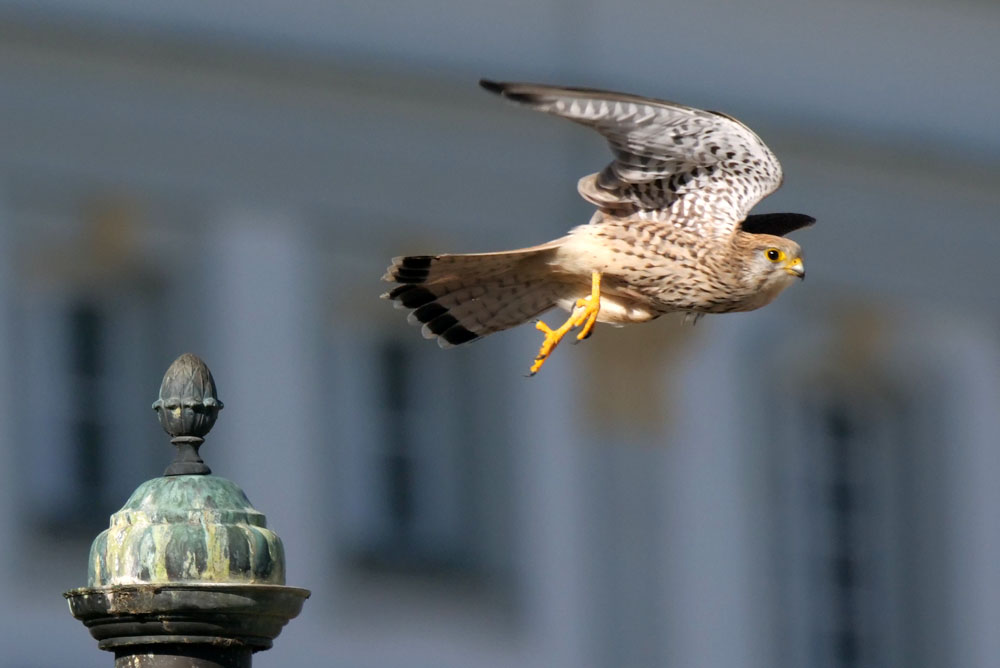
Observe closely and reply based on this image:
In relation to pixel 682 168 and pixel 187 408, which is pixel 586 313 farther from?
pixel 187 408

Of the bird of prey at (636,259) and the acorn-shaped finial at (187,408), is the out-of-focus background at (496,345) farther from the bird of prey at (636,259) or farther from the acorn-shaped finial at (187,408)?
the acorn-shaped finial at (187,408)

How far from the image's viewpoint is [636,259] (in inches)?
325

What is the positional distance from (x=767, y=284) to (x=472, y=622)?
36.4 ft

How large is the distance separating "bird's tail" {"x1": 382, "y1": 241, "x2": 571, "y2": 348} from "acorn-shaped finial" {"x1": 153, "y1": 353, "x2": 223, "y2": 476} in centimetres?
165

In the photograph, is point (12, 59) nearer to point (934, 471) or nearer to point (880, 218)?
point (880, 218)

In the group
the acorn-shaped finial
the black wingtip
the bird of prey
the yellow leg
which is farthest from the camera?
the black wingtip

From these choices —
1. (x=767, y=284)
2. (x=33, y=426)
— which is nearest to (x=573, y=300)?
(x=767, y=284)

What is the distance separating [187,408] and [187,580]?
0.38 meters

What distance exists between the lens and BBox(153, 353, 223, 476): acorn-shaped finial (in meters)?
6.60

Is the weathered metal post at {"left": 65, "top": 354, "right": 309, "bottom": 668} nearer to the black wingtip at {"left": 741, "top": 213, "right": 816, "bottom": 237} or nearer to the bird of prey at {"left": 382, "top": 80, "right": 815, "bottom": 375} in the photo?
the bird of prey at {"left": 382, "top": 80, "right": 815, "bottom": 375}

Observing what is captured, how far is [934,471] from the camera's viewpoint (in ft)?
70.7

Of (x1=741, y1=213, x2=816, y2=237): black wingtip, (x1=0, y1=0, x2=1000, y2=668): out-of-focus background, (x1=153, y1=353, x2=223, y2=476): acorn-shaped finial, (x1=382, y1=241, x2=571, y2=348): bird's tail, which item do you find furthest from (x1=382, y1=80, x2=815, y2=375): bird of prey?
(x1=0, y1=0, x2=1000, y2=668): out-of-focus background

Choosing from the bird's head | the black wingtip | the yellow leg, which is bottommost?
the yellow leg

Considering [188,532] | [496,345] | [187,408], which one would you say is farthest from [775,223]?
[496,345]
